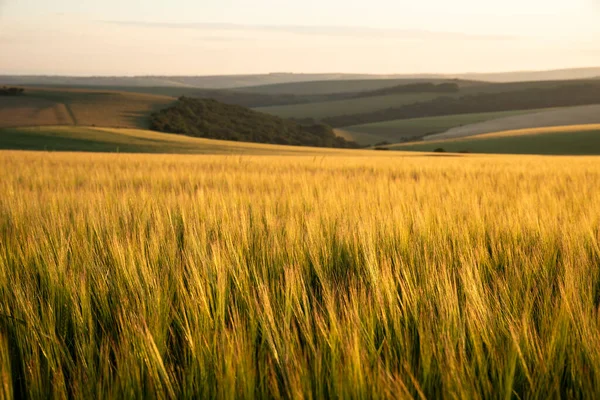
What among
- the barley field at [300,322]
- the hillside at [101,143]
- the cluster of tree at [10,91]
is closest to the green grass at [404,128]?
the cluster of tree at [10,91]

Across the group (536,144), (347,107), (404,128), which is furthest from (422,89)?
(536,144)

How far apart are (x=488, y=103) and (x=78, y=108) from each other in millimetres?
62041

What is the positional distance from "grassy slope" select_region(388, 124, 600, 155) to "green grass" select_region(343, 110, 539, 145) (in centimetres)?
2428

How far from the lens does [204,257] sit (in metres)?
1.73

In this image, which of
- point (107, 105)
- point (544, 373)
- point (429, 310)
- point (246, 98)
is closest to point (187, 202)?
point (429, 310)

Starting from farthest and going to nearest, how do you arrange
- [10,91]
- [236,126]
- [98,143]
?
1. [236,126]
2. [10,91]
3. [98,143]

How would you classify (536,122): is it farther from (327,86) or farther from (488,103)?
(327,86)

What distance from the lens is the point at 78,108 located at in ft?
150

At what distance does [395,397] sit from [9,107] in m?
47.3

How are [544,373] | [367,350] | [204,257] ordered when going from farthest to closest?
[204,257]
[367,350]
[544,373]

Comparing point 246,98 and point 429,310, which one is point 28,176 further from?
point 246,98

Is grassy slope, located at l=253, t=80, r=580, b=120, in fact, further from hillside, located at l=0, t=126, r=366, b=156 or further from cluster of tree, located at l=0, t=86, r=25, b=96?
hillside, located at l=0, t=126, r=366, b=156

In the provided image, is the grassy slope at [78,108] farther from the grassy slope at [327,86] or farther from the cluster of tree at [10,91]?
the grassy slope at [327,86]

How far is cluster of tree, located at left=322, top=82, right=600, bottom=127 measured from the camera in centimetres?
8169
